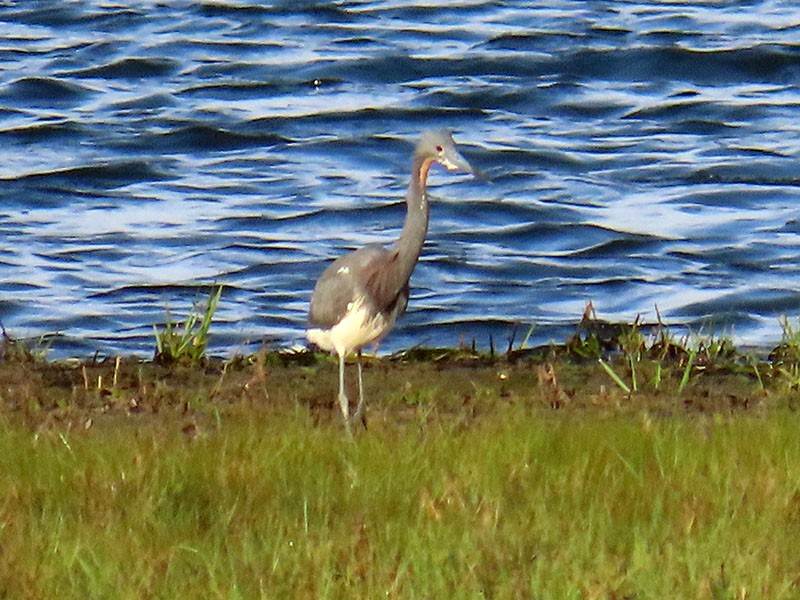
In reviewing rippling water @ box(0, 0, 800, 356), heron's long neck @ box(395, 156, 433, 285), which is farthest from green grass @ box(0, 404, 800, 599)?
rippling water @ box(0, 0, 800, 356)

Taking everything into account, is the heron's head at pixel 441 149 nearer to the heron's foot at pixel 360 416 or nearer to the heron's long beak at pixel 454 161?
the heron's long beak at pixel 454 161

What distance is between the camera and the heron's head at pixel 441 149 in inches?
276

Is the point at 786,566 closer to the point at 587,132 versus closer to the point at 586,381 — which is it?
the point at 586,381

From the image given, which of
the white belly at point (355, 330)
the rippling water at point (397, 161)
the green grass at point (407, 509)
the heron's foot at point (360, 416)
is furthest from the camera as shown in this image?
the rippling water at point (397, 161)

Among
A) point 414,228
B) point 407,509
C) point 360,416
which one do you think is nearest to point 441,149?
point 414,228

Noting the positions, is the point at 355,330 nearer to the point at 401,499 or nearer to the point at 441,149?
the point at 441,149

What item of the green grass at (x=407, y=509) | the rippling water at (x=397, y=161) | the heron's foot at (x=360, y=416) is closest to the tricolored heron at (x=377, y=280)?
the heron's foot at (x=360, y=416)

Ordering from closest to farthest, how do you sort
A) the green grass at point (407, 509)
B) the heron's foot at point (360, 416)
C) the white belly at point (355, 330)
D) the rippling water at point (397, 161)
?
1. the green grass at point (407, 509)
2. the heron's foot at point (360, 416)
3. the white belly at point (355, 330)
4. the rippling water at point (397, 161)

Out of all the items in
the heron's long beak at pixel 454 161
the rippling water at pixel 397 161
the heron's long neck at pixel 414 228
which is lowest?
the rippling water at pixel 397 161

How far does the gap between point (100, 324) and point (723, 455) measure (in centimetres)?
558

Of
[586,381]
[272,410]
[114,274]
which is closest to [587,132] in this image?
[114,274]

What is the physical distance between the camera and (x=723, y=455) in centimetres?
580

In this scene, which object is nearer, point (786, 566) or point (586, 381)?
point (786, 566)

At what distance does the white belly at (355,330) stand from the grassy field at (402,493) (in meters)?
0.24
